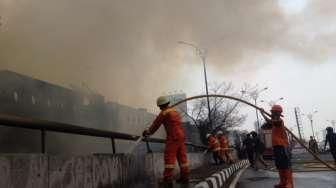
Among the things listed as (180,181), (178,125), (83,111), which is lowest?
(180,181)

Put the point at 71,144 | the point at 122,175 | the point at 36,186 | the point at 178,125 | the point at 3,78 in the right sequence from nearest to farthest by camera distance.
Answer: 1. the point at 36,186
2. the point at 122,175
3. the point at 178,125
4. the point at 3,78
5. the point at 71,144

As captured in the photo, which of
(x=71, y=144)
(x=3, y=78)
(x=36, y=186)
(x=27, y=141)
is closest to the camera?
(x=36, y=186)

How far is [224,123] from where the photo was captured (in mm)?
57938

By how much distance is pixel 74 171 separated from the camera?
231 inches

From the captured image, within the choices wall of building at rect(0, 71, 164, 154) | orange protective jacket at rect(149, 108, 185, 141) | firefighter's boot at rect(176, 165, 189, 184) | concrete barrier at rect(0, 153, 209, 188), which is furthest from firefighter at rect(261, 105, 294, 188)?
wall of building at rect(0, 71, 164, 154)

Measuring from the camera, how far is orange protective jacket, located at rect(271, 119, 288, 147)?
879 cm

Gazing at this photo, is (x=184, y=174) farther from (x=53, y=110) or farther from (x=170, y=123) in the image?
(x=53, y=110)

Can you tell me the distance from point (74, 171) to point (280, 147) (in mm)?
4215

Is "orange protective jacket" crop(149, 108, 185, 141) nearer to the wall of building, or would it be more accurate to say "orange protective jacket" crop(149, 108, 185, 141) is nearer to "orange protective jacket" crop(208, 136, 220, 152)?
the wall of building

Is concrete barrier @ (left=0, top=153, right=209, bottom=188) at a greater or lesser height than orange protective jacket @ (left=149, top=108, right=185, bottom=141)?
lesser

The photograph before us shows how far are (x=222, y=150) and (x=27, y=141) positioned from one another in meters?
8.73

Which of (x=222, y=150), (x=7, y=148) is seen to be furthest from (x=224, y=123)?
(x=7, y=148)

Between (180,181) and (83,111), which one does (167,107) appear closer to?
(180,181)

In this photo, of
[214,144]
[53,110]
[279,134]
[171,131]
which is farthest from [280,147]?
[53,110]
